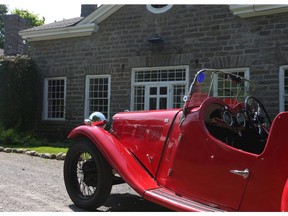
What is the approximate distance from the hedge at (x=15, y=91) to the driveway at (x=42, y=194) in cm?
622

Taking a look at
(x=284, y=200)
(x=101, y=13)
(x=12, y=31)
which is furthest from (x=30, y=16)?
(x=284, y=200)

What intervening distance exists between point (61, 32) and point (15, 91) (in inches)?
112

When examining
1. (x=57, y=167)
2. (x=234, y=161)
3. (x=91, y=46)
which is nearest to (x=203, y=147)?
(x=234, y=161)

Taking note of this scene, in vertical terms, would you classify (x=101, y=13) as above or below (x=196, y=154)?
above

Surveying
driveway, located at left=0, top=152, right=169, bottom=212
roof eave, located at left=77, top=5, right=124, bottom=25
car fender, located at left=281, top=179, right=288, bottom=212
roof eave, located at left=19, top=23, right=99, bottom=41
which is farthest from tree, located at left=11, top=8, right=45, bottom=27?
car fender, located at left=281, top=179, right=288, bottom=212

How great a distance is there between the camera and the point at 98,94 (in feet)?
45.6

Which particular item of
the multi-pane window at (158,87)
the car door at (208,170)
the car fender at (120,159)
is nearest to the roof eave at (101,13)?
the multi-pane window at (158,87)

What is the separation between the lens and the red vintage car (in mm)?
3236

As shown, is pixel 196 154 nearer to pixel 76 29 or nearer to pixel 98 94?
pixel 98 94

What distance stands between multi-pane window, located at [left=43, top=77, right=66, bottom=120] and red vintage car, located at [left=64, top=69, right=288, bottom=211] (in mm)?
9848

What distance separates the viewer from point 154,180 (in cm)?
428

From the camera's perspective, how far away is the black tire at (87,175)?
14.8 ft

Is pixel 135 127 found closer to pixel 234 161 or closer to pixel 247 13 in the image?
pixel 234 161

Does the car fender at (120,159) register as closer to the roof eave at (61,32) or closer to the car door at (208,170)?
the car door at (208,170)
